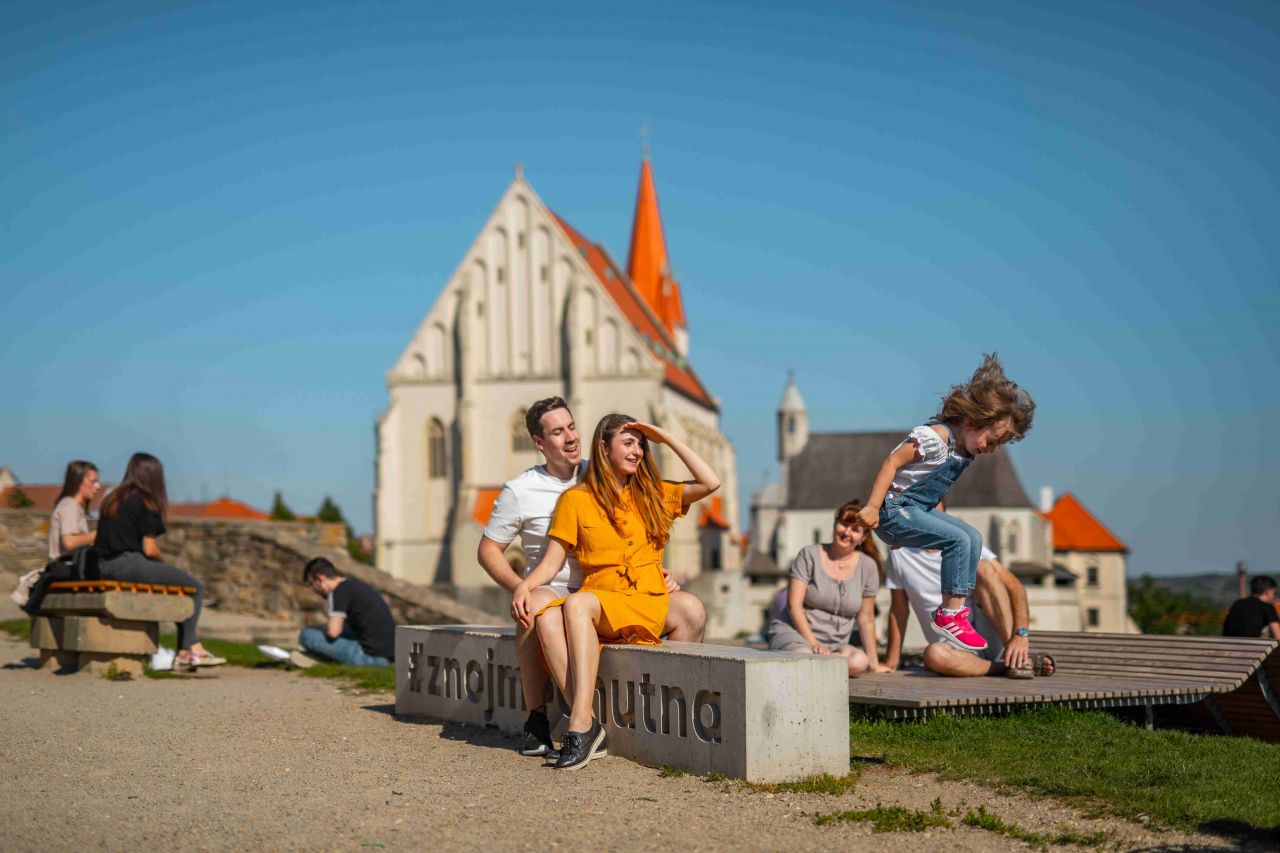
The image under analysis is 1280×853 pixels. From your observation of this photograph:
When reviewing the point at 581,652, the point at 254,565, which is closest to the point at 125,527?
the point at 581,652

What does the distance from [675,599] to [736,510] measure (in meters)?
66.6

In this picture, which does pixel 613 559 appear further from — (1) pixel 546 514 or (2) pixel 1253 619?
(2) pixel 1253 619

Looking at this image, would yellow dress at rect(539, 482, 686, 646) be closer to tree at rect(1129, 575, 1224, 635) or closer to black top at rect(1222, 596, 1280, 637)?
black top at rect(1222, 596, 1280, 637)

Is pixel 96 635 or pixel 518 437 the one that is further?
pixel 518 437

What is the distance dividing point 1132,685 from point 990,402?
5.41 ft

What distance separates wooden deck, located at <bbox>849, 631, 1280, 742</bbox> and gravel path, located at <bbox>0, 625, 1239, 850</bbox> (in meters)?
0.79

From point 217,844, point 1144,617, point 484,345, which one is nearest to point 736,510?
point 484,345

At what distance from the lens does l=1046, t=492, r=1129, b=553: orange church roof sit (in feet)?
278

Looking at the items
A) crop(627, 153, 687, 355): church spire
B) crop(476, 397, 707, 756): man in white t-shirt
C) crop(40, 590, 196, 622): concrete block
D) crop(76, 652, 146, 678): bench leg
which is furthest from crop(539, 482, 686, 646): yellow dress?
crop(627, 153, 687, 355): church spire

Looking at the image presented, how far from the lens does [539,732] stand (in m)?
6.81

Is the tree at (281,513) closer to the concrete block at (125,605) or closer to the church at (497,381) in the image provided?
the church at (497,381)

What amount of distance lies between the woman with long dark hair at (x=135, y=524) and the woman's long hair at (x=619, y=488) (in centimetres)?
558

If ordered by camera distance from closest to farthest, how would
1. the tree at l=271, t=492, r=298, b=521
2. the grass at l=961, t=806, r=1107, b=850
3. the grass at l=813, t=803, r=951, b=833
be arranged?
the grass at l=961, t=806, r=1107, b=850, the grass at l=813, t=803, r=951, b=833, the tree at l=271, t=492, r=298, b=521

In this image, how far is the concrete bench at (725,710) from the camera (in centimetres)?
582
